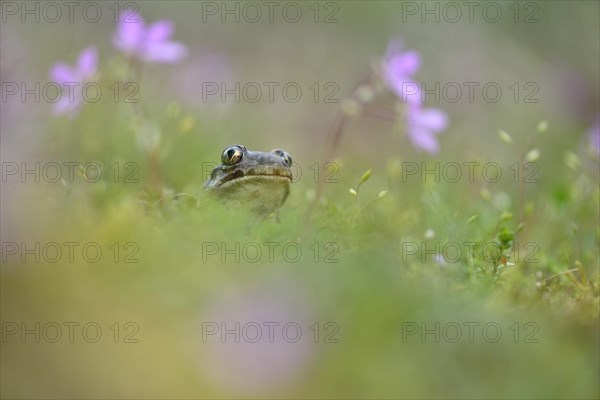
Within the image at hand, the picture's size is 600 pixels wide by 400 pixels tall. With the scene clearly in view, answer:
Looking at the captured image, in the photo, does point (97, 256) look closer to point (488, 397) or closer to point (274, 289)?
point (274, 289)

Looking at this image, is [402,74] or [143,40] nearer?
[402,74]

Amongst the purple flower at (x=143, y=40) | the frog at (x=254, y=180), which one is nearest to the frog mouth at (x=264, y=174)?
the frog at (x=254, y=180)

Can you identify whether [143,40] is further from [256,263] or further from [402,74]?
[256,263]

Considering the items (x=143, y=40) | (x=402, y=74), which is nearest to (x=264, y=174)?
(x=402, y=74)

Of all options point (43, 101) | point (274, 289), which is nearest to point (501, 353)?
point (274, 289)

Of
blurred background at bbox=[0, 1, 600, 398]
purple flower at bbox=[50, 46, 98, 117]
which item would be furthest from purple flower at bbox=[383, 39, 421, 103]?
purple flower at bbox=[50, 46, 98, 117]

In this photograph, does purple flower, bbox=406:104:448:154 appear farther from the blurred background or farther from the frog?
the frog
